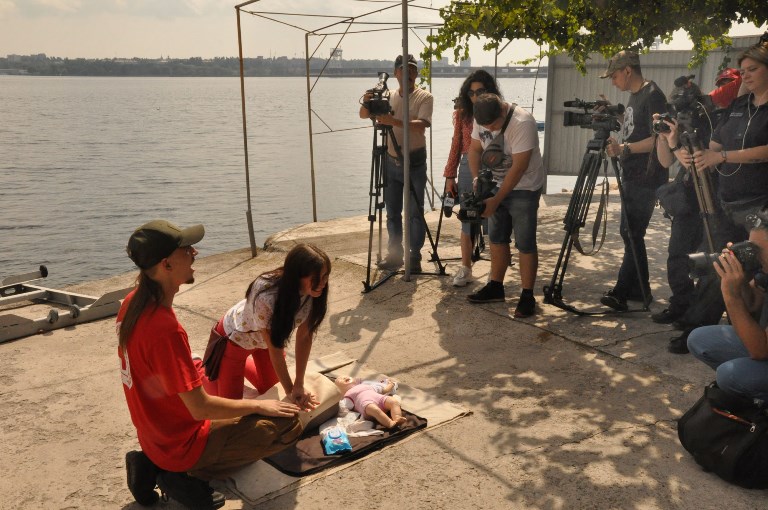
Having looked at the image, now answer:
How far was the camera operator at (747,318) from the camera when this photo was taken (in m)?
3.47

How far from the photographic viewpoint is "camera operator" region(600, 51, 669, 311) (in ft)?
18.5

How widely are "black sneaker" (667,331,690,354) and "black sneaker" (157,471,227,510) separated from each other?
10.3 ft

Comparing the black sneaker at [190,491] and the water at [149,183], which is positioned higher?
the black sneaker at [190,491]

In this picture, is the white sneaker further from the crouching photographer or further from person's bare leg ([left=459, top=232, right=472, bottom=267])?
the crouching photographer

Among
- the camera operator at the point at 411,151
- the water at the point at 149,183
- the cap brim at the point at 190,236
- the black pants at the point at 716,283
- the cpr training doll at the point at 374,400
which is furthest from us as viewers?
the water at the point at 149,183

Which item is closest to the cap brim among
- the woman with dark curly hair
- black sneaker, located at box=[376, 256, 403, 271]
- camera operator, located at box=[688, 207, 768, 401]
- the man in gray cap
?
the man in gray cap

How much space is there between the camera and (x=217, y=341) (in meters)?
3.99

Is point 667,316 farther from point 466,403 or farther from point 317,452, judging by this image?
point 317,452

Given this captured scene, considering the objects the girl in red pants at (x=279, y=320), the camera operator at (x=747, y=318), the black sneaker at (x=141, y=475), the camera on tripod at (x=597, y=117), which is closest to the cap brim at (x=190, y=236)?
the girl in red pants at (x=279, y=320)

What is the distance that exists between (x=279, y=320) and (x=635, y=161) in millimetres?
3343

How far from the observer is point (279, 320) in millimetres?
3717

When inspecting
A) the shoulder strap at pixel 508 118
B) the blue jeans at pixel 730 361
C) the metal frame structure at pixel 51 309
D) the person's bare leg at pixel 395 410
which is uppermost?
the shoulder strap at pixel 508 118

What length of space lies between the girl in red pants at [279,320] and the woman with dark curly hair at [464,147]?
2.84m

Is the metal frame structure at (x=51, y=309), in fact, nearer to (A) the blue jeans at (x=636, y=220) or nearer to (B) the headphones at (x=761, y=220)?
(A) the blue jeans at (x=636, y=220)
